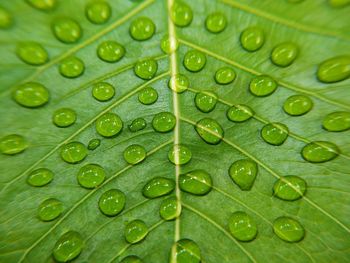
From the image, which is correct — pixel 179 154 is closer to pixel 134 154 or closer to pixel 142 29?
pixel 134 154

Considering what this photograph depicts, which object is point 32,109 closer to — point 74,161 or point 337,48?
point 74,161

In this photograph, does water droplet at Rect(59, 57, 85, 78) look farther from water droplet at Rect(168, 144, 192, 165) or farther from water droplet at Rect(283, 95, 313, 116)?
water droplet at Rect(283, 95, 313, 116)

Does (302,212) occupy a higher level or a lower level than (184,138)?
lower

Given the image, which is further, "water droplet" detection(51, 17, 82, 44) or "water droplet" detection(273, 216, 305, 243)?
"water droplet" detection(273, 216, 305, 243)

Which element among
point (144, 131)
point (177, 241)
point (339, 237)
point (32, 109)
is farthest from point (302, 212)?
point (32, 109)

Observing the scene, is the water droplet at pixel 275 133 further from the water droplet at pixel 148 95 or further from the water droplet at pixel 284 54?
the water droplet at pixel 148 95

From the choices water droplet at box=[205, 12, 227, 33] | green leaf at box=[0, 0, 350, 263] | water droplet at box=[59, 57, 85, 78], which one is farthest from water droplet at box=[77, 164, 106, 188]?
water droplet at box=[205, 12, 227, 33]

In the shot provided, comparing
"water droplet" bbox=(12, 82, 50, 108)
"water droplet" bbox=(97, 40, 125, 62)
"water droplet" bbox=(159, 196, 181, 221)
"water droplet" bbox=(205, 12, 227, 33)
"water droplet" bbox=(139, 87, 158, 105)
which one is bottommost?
"water droplet" bbox=(159, 196, 181, 221)
